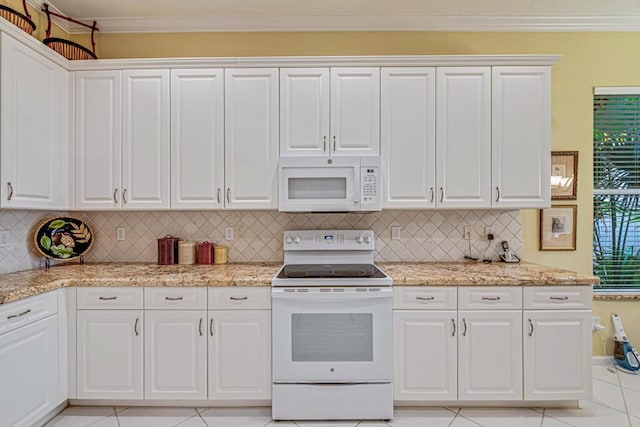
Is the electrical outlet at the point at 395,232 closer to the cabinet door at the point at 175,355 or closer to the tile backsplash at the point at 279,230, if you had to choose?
the tile backsplash at the point at 279,230

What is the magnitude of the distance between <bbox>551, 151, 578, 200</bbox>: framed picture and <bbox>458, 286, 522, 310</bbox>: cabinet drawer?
3.93 ft

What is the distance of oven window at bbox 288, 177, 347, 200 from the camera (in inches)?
97.1

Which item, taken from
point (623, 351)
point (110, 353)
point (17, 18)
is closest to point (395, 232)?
point (623, 351)

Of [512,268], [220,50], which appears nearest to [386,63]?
[220,50]

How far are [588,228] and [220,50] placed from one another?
351 cm

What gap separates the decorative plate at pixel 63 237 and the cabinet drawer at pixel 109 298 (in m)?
0.63

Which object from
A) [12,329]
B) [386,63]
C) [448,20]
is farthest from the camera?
[448,20]

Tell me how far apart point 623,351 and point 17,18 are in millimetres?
5106

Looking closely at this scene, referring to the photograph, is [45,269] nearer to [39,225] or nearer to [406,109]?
[39,225]

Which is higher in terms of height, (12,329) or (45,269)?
(45,269)

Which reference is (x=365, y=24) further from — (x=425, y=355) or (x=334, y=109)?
(x=425, y=355)

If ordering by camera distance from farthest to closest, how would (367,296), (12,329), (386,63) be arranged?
1. (386,63)
2. (367,296)
3. (12,329)

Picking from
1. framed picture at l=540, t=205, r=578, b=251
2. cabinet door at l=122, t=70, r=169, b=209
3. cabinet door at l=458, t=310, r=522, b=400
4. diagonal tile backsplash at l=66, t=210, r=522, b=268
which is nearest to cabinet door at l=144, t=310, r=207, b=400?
diagonal tile backsplash at l=66, t=210, r=522, b=268

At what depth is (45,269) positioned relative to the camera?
8.16 ft
